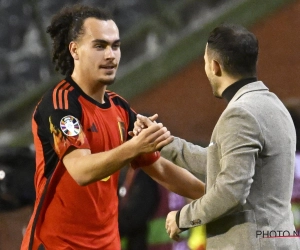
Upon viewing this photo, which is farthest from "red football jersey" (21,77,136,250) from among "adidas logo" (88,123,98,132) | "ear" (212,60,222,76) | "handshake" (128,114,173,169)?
"ear" (212,60,222,76)

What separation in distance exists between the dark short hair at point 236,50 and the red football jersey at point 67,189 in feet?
2.10

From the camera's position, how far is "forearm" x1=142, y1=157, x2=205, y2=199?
3.60m

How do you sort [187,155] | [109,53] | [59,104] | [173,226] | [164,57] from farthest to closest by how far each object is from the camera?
[164,57]
[187,155]
[109,53]
[59,104]
[173,226]

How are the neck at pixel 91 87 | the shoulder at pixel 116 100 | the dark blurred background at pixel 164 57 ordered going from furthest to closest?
the dark blurred background at pixel 164 57
the shoulder at pixel 116 100
the neck at pixel 91 87

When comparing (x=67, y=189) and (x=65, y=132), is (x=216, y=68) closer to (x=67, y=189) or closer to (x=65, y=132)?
(x=65, y=132)

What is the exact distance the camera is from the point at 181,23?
22.6 ft

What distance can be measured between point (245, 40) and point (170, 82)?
3613mm

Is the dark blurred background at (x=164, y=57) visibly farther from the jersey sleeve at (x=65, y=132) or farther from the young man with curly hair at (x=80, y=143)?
the jersey sleeve at (x=65, y=132)

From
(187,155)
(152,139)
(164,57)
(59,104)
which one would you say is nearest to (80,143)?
(59,104)

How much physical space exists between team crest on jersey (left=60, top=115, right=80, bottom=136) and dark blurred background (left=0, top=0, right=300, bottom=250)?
2.73 meters

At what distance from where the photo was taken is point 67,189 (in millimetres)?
3252

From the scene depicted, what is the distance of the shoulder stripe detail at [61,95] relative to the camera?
3.18m

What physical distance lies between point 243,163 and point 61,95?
895 millimetres

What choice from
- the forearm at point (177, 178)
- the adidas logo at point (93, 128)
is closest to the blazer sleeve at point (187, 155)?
the forearm at point (177, 178)
